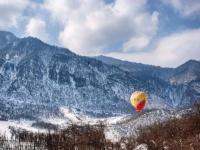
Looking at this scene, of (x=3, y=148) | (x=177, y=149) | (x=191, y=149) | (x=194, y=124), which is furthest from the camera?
(x=3, y=148)

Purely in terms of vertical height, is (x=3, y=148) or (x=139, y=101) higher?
(x=139, y=101)

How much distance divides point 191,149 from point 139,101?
2791 inches

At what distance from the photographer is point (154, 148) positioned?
89938 millimetres

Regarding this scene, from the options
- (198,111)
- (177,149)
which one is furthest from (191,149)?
(198,111)

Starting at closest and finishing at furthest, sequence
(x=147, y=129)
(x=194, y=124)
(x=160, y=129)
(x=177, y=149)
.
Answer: (x=177, y=149)
(x=194, y=124)
(x=160, y=129)
(x=147, y=129)

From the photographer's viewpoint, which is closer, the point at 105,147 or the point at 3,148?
the point at 105,147

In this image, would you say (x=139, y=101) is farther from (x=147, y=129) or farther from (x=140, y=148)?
(x=147, y=129)

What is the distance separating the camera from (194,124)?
4112 inches

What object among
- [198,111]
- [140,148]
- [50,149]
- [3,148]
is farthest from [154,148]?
[3,148]

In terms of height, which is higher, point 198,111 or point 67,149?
point 198,111

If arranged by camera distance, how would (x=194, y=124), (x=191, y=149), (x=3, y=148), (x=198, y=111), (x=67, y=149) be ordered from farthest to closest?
(x=3, y=148) → (x=67, y=149) → (x=198, y=111) → (x=194, y=124) → (x=191, y=149)

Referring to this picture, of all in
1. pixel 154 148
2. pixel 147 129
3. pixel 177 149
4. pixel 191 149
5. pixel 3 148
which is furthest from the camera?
pixel 3 148

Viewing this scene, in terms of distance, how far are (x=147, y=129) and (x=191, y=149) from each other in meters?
134

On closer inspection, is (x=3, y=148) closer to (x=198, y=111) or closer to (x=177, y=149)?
(x=198, y=111)
